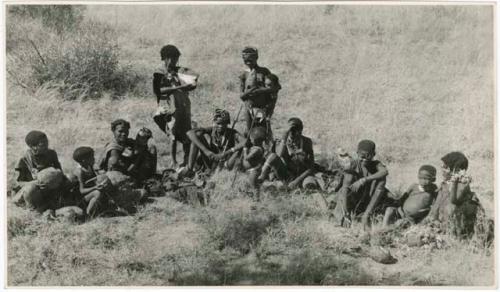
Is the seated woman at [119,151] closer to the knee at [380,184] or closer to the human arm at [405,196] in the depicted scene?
the knee at [380,184]

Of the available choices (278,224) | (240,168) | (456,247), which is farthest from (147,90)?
(456,247)

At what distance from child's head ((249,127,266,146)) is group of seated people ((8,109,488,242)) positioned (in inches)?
0.5

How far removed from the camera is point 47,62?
11523 millimetres

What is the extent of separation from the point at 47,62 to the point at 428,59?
5.25 metres

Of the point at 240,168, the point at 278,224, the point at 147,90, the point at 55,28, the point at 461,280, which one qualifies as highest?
the point at 55,28

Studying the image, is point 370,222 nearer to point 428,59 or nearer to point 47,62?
point 428,59

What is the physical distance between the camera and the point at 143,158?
10.3m

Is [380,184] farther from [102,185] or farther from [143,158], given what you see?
[102,185]

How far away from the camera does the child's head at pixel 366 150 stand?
1009 cm

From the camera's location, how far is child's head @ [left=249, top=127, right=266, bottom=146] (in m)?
10.5

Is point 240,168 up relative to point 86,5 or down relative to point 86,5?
down

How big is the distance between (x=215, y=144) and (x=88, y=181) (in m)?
1.72

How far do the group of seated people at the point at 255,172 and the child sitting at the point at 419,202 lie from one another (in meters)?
0.01

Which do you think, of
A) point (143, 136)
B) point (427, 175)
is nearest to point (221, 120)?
point (143, 136)
